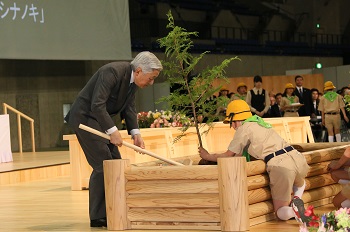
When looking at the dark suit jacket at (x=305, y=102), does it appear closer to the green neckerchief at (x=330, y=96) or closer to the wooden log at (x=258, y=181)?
the green neckerchief at (x=330, y=96)

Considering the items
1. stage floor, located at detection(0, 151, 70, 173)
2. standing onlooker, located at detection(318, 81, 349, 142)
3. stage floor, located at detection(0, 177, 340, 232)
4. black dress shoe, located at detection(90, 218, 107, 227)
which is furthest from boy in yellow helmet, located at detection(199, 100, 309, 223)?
standing onlooker, located at detection(318, 81, 349, 142)

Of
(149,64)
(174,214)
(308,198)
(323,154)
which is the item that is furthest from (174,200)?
(323,154)

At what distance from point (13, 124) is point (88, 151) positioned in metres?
11.7

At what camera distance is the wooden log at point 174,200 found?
19.3ft

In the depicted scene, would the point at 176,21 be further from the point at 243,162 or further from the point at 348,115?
the point at 243,162

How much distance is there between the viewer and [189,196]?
596cm

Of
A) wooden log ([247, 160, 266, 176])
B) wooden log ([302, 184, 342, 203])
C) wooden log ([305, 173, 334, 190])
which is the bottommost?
wooden log ([302, 184, 342, 203])

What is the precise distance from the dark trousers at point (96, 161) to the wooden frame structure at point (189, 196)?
0.14 m

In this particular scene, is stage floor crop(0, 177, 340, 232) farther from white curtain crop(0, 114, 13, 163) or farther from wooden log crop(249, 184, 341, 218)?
white curtain crop(0, 114, 13, 163)

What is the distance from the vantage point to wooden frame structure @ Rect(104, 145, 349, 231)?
18.9ft

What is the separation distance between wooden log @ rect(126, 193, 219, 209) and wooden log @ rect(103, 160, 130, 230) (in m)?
0.06

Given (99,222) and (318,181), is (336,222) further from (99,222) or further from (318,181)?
(318,181)

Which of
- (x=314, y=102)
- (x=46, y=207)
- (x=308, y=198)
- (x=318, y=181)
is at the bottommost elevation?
(x=46, y=207)

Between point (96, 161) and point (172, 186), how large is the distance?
62cm
